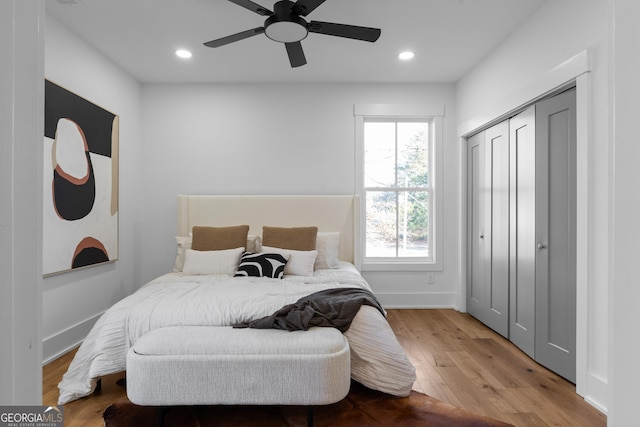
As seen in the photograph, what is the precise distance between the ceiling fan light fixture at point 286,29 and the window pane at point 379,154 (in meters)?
2.12

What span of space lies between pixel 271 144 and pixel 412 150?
1.78 metres

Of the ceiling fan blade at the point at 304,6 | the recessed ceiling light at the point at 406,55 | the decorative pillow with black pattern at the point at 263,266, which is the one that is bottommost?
the decorative pillow with black pattern at the point at 263,266

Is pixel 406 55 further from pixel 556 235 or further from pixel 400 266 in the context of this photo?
pixel 400 266

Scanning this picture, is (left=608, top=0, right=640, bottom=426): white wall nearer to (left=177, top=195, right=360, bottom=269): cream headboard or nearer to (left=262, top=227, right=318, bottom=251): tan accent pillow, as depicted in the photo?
(left=262, top=227, right=318, bottom=251): tan accent pillow

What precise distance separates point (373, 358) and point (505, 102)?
8.29ft

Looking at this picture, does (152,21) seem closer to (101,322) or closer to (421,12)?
(421,12)

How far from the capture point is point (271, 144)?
4.51m

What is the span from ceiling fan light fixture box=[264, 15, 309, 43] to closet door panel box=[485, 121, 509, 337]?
207 centimetres

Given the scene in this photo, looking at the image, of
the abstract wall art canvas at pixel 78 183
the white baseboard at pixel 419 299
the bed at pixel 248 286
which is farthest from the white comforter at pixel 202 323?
the white baseboard at pixel 419 299

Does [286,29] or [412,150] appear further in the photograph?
[412,150]

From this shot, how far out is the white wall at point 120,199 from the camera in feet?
9.70

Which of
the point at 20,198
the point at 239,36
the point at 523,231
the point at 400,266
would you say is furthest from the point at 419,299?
the point at 20,198

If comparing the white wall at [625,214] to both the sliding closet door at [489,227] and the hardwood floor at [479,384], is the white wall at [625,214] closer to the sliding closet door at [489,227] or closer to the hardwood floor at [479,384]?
the hardwood floor at [479,384]

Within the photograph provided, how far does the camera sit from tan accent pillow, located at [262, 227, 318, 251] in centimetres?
383
